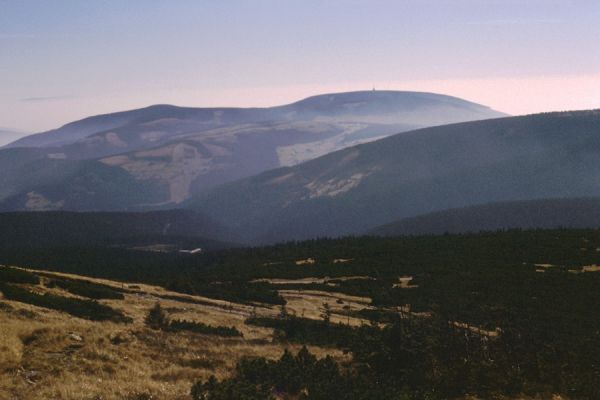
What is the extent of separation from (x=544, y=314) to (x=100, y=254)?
14314 cm

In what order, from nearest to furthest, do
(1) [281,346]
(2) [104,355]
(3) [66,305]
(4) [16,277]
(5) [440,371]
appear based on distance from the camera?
(2) [104,355], (5) [440,371], (1) [281,346], (3) [66,305], (4) [16,277]

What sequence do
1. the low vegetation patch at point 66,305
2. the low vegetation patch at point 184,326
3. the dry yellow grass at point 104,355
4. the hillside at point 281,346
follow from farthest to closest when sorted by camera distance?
the low vegetation patch at point 66,305
the low vegetation patch at point 184,326
the hillside at point 281,346
the dry yellow grass at point 104,355

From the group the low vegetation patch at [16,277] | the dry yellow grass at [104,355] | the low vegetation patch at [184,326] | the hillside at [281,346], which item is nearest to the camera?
the dry yellow grass at [104,355]

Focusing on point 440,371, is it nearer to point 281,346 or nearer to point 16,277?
point 281,346

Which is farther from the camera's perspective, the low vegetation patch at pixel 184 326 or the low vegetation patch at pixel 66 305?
the low vegetation patch at pixel 66 305

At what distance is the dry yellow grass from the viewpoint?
2139cm

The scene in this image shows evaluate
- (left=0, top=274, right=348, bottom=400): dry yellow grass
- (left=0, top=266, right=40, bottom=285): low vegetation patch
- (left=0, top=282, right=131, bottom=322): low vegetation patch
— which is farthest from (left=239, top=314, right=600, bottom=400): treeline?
(left=0, top=266, right=40, bottom=285): low vegetation patch

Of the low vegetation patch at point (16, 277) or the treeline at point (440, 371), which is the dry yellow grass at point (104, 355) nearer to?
the treeline at point (440, 371)

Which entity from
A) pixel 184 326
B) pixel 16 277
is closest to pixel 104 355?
pixel 184 326

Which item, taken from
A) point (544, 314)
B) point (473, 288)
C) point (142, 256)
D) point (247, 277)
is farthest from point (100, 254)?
point (544, 314)

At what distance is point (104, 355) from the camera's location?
25156 mm

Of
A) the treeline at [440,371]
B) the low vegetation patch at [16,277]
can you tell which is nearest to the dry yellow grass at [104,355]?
the treeline at [440,371]

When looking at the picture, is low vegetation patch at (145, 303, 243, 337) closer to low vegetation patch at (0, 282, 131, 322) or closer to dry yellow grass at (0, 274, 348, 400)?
dry yellow grass at (0, 274, 348, 400)

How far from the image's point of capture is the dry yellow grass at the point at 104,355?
70.2ft
